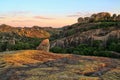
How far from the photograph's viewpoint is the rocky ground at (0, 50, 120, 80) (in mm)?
21984

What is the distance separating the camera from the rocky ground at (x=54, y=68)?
2198 centimetres

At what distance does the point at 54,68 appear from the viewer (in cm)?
2459

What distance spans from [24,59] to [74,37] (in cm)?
7839

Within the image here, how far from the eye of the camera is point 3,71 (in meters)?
24.4

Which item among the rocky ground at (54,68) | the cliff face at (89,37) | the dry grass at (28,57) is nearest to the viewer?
the rocky ground at (54,68)

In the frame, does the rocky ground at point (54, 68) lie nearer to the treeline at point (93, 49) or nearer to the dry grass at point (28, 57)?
the dry grass at point (28, 57)

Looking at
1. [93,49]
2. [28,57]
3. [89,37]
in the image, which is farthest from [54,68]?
[89,37]

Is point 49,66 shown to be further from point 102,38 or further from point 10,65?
point 102,38

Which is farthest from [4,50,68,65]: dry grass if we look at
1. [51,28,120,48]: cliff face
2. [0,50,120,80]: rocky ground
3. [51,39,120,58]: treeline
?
[51,28,120,48]: cliff face

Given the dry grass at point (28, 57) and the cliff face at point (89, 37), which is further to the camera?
the cliff face at point (89, 37)

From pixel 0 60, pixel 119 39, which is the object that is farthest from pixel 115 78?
pixel 119 39

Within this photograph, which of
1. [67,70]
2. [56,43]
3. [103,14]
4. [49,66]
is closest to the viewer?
[67,70]

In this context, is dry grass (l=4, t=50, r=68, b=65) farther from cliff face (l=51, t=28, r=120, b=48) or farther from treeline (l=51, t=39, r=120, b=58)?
cliff face (l=51, t=28, r=120, b=48)

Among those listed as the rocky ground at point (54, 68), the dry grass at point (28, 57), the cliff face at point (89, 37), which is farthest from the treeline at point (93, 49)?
the rocky ground at point (54, 68)
